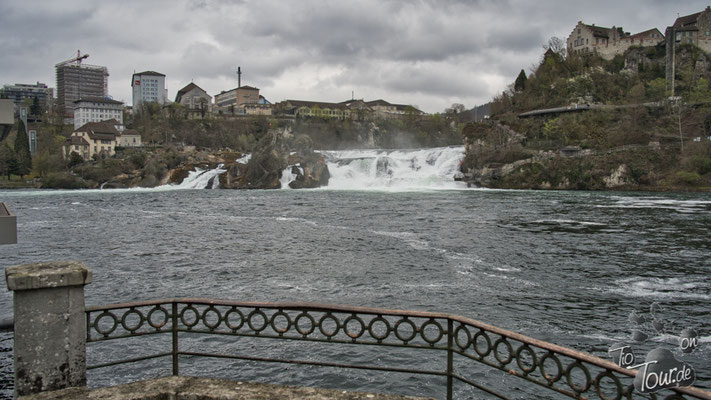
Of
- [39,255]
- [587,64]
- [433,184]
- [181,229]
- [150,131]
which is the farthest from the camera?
[150,131]

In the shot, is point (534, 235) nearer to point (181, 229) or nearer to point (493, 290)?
point (493, 290)

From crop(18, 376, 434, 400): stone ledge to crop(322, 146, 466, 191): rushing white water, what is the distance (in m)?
68.2

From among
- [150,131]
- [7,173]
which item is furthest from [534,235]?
[150,131]

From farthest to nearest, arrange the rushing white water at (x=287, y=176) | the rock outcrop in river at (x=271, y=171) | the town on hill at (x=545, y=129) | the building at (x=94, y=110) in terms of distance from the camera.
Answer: the building at (x=94, y=110)
the rushing white water at (x=287, y=176)
the rock outcrop in river at (x=271, y=171)
the town on hill at (x=545, y=129)

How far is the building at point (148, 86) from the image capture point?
18475 cm

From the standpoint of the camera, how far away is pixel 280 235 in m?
29.1

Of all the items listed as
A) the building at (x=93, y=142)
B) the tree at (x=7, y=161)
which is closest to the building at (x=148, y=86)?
the building at (x=93, y=142)

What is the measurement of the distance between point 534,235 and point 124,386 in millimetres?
25361

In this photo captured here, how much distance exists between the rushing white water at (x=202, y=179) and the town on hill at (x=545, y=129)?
436 centimetres

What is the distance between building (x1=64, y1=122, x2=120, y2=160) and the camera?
107 m

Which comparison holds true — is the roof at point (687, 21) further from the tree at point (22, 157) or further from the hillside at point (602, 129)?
the tree at point (22, 157)

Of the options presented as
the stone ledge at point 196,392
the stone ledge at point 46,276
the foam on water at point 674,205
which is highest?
the stone ledge at point 46,276

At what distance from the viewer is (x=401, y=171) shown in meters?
77.6

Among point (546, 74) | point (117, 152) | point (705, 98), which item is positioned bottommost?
point (117, 152)
